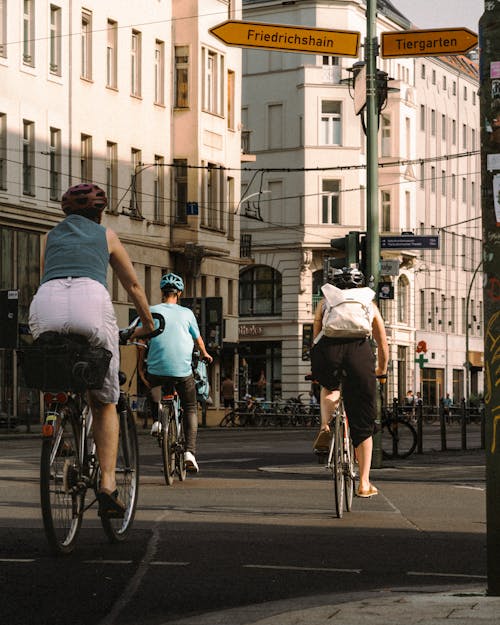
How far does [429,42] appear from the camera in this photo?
18672mm

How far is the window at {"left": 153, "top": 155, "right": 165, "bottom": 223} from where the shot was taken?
58.6 m

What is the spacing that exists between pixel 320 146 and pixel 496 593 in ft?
238

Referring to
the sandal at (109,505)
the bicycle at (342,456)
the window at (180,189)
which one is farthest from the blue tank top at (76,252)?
the window at (180,189)

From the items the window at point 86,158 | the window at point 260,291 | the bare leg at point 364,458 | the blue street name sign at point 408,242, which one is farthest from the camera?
the window at point 260,291

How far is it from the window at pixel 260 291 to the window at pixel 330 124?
6.52 metres

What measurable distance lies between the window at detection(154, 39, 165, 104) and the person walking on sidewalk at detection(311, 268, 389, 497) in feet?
155

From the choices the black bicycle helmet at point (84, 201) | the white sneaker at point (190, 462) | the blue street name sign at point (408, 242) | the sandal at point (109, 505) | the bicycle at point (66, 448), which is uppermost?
the blue street name sign at point (408, 242)

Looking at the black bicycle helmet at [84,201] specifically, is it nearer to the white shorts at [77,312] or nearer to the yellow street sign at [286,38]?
the white shorts at [77,312]

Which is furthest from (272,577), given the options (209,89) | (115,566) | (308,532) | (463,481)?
(209,89)

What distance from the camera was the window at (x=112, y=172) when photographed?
182 ft

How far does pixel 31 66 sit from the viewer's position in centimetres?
5041

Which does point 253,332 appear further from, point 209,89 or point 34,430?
point 34,430

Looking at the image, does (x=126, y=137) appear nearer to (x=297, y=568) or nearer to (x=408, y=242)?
(x=408, y=242)

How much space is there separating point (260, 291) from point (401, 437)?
54.2 meters
